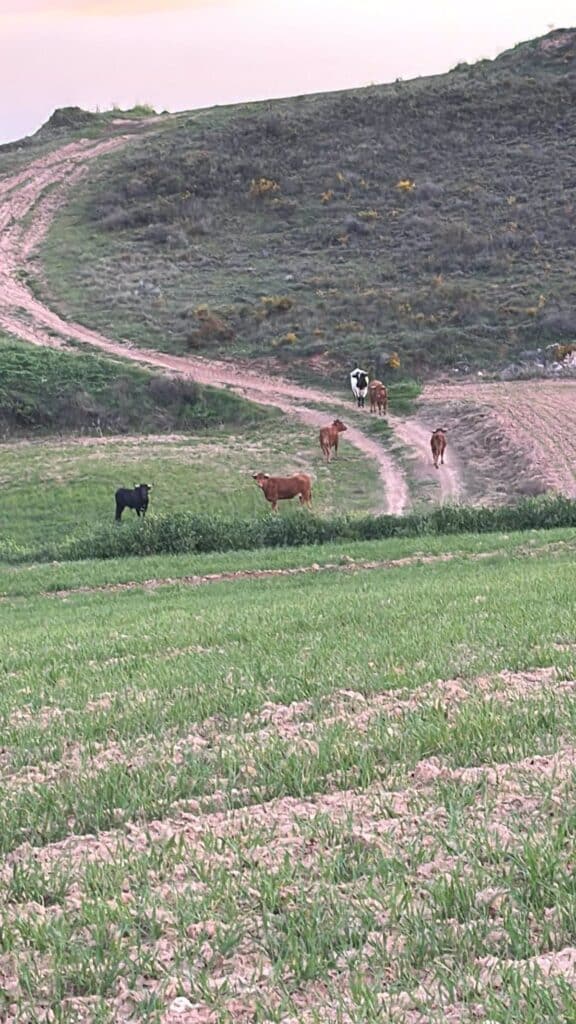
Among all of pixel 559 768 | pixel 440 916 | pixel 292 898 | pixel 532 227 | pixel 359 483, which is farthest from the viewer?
pixel 532 227

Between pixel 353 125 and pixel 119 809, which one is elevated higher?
pixel 353 125

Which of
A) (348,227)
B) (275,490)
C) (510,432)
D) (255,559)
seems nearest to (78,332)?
(348,227)

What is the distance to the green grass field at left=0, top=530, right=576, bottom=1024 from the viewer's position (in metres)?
3.41

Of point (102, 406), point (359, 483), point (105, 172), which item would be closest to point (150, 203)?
point (105, 172)

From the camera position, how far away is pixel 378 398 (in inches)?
1259

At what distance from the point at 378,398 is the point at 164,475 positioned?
8.72 m

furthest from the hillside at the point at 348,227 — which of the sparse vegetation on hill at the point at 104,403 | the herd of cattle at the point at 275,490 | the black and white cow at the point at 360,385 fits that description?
the herd of cattle at the point at 275,490

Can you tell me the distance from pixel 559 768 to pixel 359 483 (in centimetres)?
2113

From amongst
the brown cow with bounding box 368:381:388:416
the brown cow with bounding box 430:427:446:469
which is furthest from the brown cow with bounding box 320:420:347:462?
the brown cow with bounding box 368:381:388:416

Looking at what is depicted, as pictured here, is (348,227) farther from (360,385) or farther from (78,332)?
(360,385)

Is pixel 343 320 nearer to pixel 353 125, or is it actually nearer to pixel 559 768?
pixel 353 125

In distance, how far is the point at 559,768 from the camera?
5.12m

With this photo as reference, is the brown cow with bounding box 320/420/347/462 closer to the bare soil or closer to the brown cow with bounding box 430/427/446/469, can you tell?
the brown cow with bounding box 430/427/446/469

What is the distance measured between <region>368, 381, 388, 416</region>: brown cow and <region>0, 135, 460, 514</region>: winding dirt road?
3.29 ft
